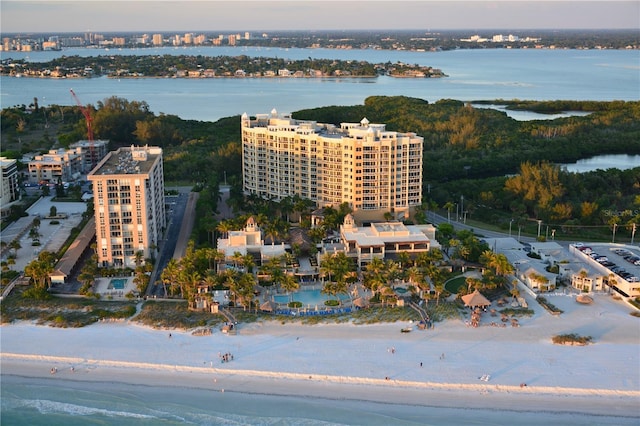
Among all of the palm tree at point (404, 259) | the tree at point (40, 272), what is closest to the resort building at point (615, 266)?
the palm tree at point (404, 259)

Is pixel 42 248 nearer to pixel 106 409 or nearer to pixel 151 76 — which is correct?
pixel 106 409

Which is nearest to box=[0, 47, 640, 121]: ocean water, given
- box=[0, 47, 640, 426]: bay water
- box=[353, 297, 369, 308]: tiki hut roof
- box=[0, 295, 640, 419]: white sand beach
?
box=[0, 47, 640, 426]: bay water

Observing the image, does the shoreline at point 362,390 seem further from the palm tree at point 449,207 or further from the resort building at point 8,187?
the resort building at point 8,187

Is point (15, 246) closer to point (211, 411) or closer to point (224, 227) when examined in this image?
point (224, 227)

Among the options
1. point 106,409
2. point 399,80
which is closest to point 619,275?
point 106,409

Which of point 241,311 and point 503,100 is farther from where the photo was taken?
point 503,100

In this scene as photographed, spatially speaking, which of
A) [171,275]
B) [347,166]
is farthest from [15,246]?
[347,166]
